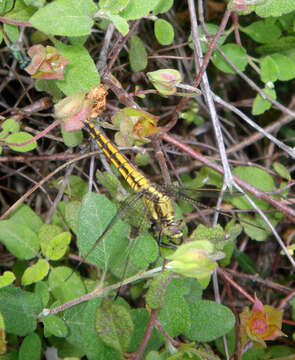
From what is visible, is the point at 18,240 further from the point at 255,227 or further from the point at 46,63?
the point at 255,227

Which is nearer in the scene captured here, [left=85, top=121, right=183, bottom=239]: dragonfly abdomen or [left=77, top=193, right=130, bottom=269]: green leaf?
[left=77, top=193, right=130, bottom=269]: green leaf

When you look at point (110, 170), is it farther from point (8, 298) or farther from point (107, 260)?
point (8, 298)

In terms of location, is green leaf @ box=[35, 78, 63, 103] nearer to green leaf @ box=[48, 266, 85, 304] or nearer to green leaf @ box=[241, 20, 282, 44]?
green leaf @ box=[48, 266, 85, 304]

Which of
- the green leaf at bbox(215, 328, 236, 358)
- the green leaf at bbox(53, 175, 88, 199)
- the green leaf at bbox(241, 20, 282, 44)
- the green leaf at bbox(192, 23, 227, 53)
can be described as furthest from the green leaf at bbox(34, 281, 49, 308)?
the green leaf at bbox(241, 20, 282, 44)

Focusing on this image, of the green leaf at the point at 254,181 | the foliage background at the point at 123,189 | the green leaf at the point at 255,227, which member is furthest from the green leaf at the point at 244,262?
the green leaf at the point at 254,181

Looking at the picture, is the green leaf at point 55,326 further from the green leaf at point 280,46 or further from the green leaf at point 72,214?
the green leaf at point 280,46

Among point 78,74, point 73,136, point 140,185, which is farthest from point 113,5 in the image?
point 140,185
